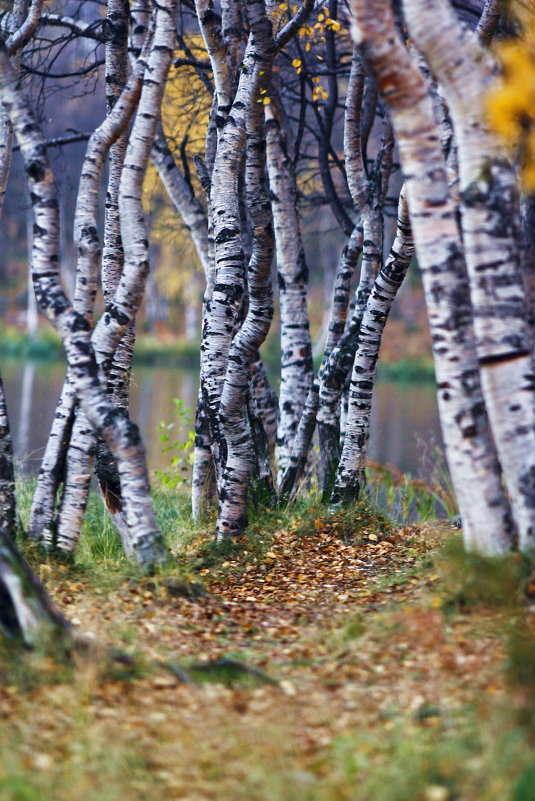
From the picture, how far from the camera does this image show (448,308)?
3.94 metres

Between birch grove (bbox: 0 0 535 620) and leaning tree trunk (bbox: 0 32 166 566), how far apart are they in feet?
0.04

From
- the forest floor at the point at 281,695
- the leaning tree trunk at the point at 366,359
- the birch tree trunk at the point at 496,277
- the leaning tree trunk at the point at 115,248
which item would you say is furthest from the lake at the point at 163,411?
the birch tree trunk at the point at 496,277

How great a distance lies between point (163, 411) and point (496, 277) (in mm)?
15976

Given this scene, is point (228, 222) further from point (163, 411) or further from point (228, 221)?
point (163, 411)

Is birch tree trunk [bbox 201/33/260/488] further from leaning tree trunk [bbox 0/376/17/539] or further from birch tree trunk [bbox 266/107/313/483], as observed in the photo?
leaning tree trunk [bbox 0/376/17/539]

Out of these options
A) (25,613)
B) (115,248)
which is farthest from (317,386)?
(25,613)

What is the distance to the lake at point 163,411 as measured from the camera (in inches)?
554

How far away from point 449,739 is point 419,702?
0.39 m

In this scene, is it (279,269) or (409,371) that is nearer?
(279,269)

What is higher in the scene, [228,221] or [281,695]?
[228,221]

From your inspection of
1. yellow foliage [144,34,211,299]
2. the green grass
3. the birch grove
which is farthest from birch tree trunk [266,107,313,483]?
the green grass

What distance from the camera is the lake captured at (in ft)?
46.2

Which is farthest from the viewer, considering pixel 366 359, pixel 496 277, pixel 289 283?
pixel 289 283

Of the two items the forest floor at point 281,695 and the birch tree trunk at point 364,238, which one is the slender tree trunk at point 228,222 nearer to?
the birch tree trunk at point 364,238
